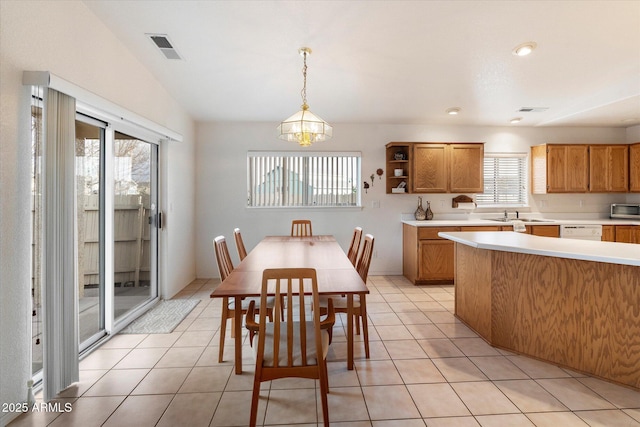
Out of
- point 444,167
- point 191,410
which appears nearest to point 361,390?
point 191,410

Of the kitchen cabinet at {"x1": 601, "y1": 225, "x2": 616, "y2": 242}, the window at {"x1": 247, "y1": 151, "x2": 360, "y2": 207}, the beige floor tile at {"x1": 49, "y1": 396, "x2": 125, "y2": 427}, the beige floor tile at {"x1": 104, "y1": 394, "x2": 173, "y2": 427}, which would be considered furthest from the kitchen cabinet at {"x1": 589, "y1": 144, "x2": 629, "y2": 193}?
the beige floor tile at {"x1": 49, "y1": 396, "x2": 125, "y2": 427}

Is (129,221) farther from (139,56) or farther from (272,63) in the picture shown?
(272,63)

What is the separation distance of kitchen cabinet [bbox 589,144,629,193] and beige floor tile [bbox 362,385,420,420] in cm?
474

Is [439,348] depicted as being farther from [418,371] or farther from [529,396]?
[529,396]

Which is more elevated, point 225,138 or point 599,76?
point 599,76

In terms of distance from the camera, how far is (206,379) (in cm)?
212

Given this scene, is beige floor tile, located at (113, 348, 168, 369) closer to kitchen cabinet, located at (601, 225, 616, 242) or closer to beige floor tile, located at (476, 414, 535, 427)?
beige floor tile, located at (476, 414, 535, 427)

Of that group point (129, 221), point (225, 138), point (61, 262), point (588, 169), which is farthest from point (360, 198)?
point (61, 262)

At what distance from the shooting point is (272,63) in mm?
3004

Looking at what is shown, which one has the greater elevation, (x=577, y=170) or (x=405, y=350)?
(x=577, y=170)

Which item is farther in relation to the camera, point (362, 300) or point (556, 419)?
point (362, 300)

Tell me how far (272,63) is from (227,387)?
282 cm

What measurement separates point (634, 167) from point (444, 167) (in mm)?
2801

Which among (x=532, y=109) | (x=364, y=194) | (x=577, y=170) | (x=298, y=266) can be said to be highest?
(x=532, y=109)
